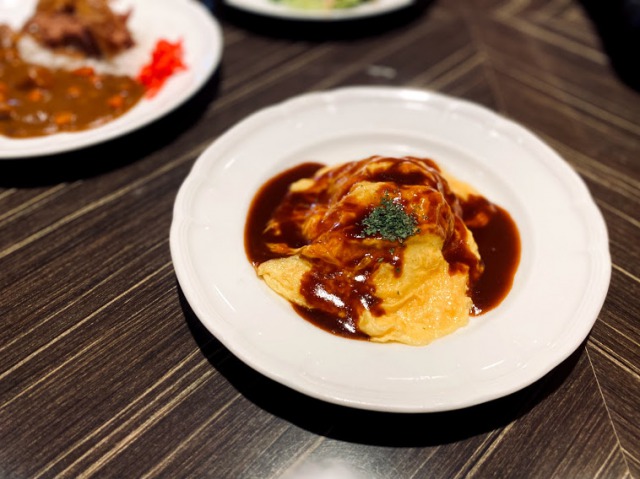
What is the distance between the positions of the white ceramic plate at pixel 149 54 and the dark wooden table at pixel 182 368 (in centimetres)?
16

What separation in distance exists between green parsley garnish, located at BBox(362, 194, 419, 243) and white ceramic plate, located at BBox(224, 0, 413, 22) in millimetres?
2466

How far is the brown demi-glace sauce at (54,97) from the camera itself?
10.5ft

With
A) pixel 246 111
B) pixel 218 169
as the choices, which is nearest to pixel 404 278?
pixel 218 169

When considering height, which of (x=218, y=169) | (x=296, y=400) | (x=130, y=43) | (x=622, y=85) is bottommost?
(x=622, y=85)

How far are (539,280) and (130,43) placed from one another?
3.46m

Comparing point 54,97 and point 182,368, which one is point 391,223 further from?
point 54,97

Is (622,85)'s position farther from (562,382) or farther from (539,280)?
(562,382)

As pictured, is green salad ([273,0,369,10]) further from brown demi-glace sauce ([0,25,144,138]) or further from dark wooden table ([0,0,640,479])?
brown demi-glace sauce ([0,25,144,138])

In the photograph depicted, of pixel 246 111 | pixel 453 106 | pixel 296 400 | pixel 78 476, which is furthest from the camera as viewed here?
pixel 246 111

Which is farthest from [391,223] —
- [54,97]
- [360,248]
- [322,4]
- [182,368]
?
[322,4]

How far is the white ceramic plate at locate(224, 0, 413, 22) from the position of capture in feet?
13.7

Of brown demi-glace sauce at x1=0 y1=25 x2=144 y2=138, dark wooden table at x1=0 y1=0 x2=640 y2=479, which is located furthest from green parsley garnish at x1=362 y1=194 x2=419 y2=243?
brown demi-glace sauce at x1=0 y1=25 x2=144 y2=138

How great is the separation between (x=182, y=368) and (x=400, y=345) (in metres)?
0.99

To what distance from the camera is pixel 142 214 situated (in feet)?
9.66
